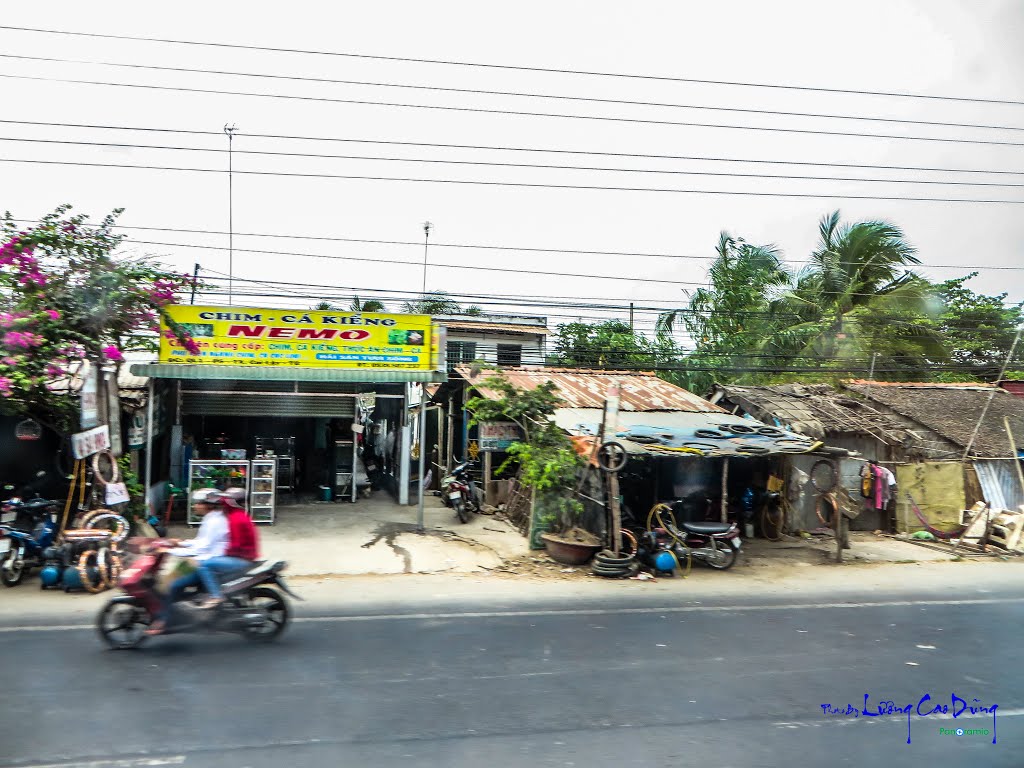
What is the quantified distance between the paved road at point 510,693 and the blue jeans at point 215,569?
61 cm

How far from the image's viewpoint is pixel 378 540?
45.6ft

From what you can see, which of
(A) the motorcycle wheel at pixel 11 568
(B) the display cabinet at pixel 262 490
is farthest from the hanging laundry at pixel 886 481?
(A) the motorcycle wheel at pixel 11 568

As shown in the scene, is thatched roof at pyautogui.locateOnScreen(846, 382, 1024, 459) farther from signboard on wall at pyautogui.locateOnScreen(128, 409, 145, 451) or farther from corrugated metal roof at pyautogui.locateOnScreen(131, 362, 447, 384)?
signboard on wall at pyautogui.locateOnScreen(128, 409, 145, 451)

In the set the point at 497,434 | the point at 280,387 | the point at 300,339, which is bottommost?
the point at 497,434

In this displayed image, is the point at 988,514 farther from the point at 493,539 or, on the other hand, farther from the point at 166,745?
the point at 166,745

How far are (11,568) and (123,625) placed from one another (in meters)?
3.77

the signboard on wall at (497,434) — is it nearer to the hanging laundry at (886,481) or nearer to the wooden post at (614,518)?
the wooden post at (614,518)

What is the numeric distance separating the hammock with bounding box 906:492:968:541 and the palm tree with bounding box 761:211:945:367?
22.7 feet

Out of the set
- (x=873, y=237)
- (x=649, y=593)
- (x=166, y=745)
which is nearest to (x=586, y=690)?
(x=166, y=745)

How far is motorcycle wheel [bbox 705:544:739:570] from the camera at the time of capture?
13414 mm

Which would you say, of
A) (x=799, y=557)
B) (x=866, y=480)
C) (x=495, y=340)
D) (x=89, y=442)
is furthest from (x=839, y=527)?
(x=495, y=340)

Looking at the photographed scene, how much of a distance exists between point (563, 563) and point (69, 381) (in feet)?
28.7

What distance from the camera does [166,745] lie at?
5.33 meters

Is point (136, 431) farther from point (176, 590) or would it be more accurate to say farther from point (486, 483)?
point (486, 483)
